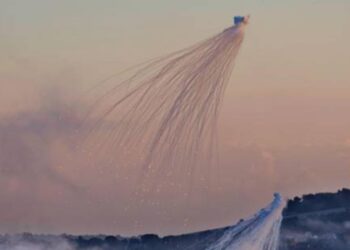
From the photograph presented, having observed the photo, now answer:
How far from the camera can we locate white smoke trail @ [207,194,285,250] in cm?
5496

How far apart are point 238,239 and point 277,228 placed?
2.79 m

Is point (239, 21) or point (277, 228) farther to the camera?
point (277, 228)

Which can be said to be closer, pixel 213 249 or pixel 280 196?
pixel 280 196

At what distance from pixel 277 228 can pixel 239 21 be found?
47.5 feet

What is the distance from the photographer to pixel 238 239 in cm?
5622

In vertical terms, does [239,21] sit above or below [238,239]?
above

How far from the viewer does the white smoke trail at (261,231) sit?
180 ft

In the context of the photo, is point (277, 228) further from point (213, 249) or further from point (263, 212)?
point (213, 249)

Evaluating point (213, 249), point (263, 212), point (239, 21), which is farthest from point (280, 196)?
point (239, 21)

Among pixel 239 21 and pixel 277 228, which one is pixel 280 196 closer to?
pixel 277 228

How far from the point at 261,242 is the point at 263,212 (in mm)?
2020

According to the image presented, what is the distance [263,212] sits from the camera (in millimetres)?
55781

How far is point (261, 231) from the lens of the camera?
55531 mm

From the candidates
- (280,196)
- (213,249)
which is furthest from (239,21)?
(213,249)
